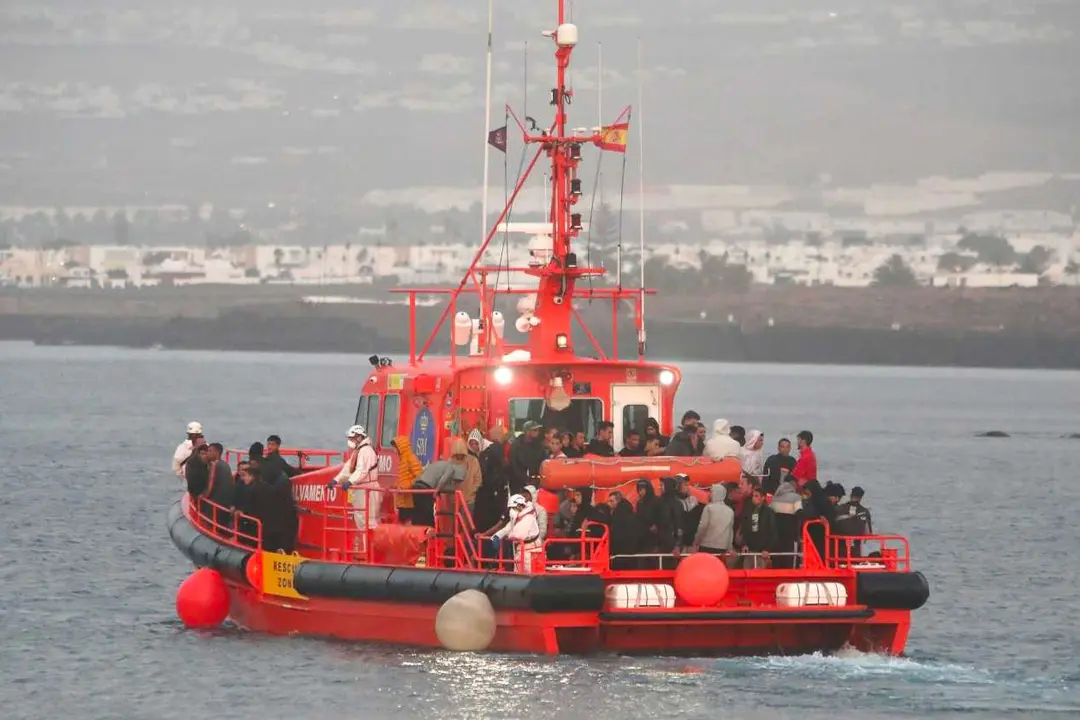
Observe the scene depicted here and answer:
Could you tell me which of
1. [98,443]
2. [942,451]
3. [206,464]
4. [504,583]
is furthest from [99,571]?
[942,451]

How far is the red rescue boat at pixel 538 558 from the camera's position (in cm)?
1714

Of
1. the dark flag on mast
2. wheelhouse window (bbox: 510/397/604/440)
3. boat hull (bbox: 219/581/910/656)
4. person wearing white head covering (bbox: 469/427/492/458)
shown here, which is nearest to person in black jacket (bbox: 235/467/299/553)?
boat hull (bbox: 219/581/910/656)

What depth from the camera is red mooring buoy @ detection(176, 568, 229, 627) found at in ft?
68.4

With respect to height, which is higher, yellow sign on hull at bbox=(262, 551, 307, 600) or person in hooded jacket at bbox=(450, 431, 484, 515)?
person in hooded jacket at bbox=(450, 431, 484, 515)

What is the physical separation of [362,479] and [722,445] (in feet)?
11.1

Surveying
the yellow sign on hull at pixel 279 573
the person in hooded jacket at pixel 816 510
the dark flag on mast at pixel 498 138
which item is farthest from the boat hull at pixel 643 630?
the dark flag on mast at pixel 498 138

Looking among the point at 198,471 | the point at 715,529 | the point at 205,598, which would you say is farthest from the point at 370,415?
the point at 715,529

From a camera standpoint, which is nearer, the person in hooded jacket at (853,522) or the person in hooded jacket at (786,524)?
the person in hooded jacket at (786,524)

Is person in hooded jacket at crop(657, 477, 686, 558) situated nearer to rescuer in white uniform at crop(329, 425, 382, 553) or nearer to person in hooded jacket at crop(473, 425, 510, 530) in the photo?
person in hooded jacket at crop(473, 425, 510, 530)

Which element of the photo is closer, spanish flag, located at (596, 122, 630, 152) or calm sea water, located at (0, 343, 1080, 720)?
calm sea water, located at (0, 343, 1080, 720)

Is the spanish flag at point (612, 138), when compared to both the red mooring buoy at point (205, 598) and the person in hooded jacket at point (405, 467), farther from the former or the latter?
the red mooring buoy at point (205, 598)

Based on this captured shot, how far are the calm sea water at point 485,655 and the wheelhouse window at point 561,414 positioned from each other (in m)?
2.49

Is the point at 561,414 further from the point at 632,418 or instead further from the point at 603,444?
the point at 603,444

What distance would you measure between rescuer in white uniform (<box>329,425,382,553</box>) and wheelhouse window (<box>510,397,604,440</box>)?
54.8 inches
